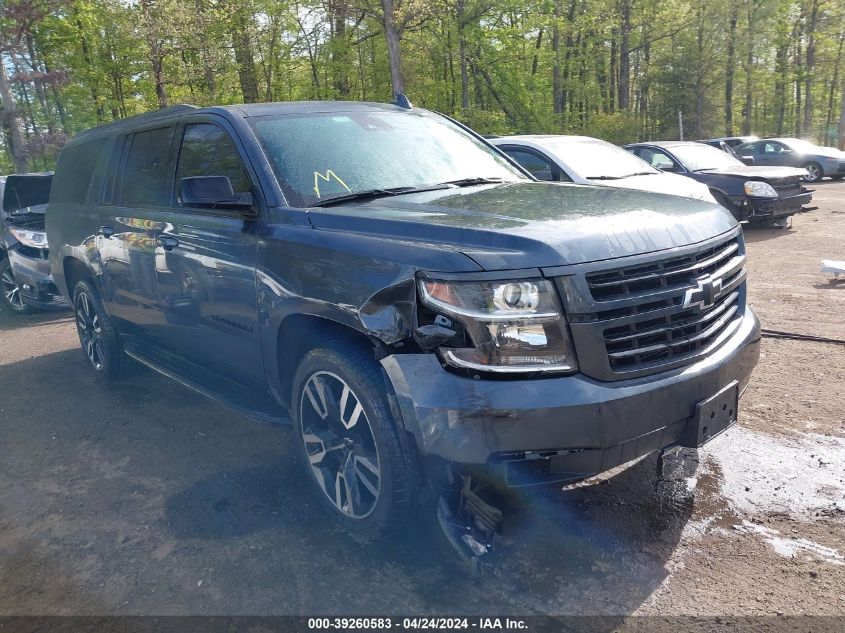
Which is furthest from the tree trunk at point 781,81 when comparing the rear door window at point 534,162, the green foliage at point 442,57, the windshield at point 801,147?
the rear door window at point 534,162

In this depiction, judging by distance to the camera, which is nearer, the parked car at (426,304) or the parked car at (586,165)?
the parked car at (426,304)

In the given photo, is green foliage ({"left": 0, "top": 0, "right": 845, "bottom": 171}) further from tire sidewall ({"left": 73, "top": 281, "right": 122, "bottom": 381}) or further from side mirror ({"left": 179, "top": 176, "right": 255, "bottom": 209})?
side mirror ({"left": 179, "top": 176, "right": 255, "bottom": 209})

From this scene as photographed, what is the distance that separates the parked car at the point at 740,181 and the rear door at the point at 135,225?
902 centimetres

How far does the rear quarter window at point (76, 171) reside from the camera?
18.7 ft

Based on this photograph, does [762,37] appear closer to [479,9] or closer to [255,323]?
[479,9]

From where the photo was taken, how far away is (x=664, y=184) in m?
8.48

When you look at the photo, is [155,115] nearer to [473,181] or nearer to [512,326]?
[473,181]

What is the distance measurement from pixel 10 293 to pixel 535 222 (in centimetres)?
902

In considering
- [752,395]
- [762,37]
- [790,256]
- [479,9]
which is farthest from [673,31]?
[752,395]

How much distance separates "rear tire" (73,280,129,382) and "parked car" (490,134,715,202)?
15.9ft

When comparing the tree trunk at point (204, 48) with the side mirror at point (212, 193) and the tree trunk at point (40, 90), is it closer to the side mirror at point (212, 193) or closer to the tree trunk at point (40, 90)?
the tree trunk at point (40, 90)

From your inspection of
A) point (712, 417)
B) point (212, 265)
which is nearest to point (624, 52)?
point (212, 265)

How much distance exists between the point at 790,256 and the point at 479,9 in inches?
777

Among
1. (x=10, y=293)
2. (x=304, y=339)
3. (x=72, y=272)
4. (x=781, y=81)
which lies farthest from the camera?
(x=781, y=81)
